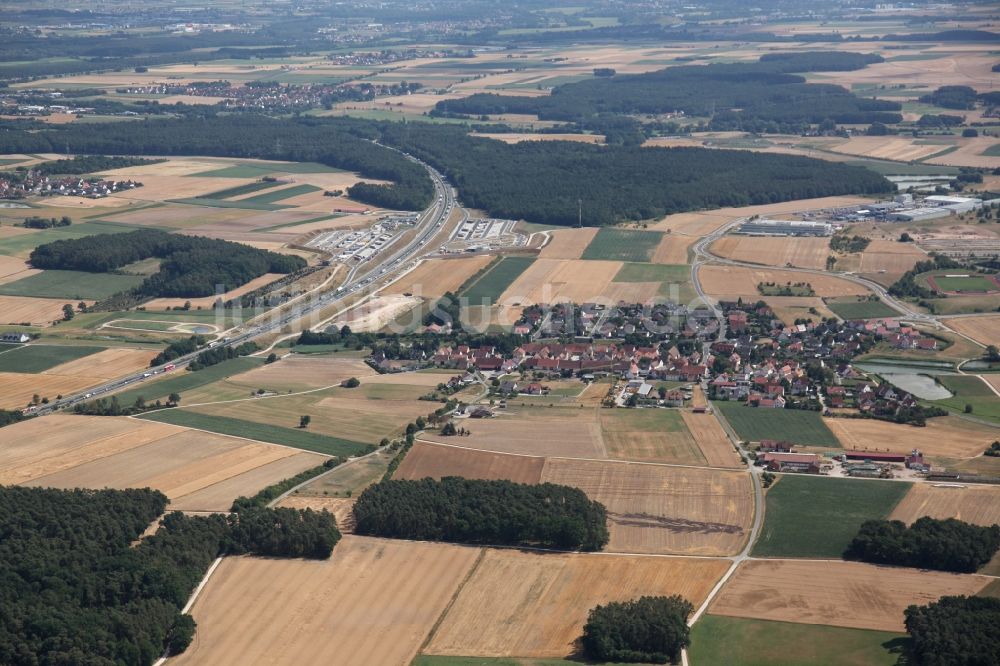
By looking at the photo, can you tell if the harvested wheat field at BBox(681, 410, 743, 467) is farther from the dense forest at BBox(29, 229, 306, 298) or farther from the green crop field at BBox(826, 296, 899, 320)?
the dense forest at BBox(29, 229, 306, 298)

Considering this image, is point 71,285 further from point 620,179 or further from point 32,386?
point 620,179

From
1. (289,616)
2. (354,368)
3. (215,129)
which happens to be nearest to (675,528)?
(289,616)

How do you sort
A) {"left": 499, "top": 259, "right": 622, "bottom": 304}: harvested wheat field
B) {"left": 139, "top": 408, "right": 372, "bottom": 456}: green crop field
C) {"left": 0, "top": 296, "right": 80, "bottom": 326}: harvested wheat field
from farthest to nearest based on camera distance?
1. {"left": 499, "top": 259, "right": 622, "bottom": 304}: harvested wheat field
2. {"left": 0, "top": 296, "right": 80, "bottom": 326}: harvested wheat field
3. {"left": 139, "top": 408, "right": 372, "bottom": 456}: green crop field

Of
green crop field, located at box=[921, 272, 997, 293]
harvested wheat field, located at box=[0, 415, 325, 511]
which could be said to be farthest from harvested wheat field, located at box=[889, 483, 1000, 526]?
green crop field, located at box=[921, 272, 997, 293]

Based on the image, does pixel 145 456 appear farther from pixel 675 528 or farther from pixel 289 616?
pixel 675 528

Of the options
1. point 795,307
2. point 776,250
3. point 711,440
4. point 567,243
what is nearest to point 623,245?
point 567,243

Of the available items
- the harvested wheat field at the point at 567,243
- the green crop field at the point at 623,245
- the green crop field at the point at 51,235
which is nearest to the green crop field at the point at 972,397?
the green crop field at the point at 623,245
